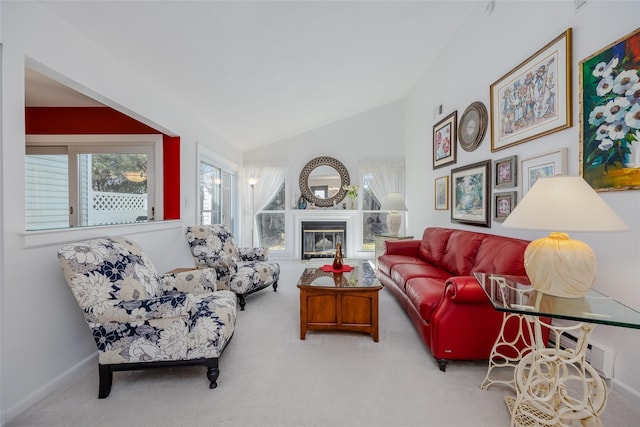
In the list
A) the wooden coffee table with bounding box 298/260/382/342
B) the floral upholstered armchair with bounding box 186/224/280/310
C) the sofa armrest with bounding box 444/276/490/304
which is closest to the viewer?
the sofa armrest with bounding box 444/276/490/304

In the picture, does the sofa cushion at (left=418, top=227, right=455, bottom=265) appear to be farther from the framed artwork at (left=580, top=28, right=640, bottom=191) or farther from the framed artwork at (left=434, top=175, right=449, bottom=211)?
the framed artwork at (left=580, top=28, right=640, bottom=191)

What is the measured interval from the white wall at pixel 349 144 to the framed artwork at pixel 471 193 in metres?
2.30

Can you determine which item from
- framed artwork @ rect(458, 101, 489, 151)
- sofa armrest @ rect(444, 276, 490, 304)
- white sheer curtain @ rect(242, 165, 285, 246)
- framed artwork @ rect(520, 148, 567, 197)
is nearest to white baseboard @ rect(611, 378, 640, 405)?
sofa armrest @ rect(444, 276, 490, 304)

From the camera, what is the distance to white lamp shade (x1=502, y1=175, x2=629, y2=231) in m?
1.31

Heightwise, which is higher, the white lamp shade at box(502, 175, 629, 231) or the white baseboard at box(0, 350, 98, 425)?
the white lamp shade at box(502, 175, 629, 231)

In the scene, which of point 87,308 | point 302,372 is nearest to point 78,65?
point 87,308

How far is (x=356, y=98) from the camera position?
16.5 ft

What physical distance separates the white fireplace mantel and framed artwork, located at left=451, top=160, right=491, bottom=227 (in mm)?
2359

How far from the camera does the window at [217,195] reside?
431cm

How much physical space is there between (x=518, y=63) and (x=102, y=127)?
4.65 m

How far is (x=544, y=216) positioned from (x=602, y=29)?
1559mm

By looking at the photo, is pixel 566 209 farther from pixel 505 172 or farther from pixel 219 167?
pixel 219 167

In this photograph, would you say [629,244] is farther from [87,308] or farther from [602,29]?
[87,308]

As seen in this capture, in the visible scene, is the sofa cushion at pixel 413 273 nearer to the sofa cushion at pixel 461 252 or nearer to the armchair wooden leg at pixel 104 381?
the sofa cushion at pixel 461 252
